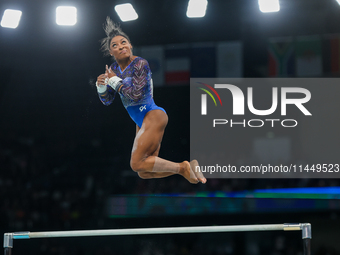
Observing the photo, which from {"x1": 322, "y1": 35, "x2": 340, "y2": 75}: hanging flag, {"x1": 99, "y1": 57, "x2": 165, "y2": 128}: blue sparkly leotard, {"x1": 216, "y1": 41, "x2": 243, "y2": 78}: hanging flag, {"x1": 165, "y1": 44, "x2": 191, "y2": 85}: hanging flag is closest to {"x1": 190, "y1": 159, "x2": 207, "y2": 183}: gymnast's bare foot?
{"x1": 99, "y1": 57, "x2": 165, "y2": 128}: blue sparkly leotard

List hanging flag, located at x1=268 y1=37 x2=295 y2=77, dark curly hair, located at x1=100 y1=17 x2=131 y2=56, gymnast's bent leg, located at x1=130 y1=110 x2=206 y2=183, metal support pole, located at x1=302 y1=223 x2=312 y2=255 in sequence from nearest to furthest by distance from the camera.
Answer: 1. metal support pole, located at x1=302 y1=223 x2=312 y2=255
2. gymnast's bent leg, located at x1=130 y1=110 x2=206 y2=183
3. hanging flag, located at x1=268 y1=37 x2=295 y2=77
4. dark curly hair, located at x1=100 y1=17 x2=131 y2=56

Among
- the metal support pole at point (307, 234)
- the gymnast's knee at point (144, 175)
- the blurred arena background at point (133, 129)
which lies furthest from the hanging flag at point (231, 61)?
the metal support pole at point (307, 234)

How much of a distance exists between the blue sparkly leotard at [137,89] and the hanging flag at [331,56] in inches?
92.4

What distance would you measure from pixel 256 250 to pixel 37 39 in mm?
4391

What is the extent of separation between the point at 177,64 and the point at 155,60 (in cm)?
32

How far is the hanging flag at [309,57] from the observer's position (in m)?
5.27

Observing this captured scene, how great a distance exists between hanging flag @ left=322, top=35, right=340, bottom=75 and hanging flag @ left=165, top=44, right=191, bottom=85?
6.14 feet

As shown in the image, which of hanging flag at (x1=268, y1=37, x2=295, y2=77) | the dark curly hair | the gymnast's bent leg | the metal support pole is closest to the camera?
the metal support pole

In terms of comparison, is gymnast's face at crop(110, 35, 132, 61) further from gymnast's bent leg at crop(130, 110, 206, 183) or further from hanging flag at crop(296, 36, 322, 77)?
hanging flag at crop(296, 36, 322, 77)

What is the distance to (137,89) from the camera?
5.07 metres

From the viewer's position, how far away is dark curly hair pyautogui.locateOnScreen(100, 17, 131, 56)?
5445 mm

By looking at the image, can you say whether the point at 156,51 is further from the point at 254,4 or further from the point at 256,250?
the point at 256,250

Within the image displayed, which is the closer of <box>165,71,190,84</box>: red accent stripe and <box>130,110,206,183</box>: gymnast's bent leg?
<box>130,110,206,183</box>: gymnast's bent leg

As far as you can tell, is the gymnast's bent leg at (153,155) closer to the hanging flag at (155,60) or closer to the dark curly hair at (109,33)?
the hanging flag at (155,60)
